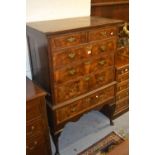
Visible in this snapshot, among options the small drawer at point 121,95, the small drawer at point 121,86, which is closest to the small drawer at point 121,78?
the small drawer at point 121,86

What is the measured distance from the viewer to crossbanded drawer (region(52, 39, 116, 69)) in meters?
1.80

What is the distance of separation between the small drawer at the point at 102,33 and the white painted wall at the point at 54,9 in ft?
1.54

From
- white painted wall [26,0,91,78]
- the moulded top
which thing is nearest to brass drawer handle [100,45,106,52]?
the moulded top

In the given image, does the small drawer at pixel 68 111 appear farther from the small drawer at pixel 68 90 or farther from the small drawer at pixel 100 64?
the small drawer at pixel 100 64

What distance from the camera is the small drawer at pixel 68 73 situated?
6.06ft

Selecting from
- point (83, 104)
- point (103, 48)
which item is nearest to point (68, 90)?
point (83, 104)

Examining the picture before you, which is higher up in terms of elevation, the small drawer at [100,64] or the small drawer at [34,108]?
Answer: the small drawer at [100,64]

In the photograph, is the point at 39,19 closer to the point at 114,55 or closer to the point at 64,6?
the point at 64,6
